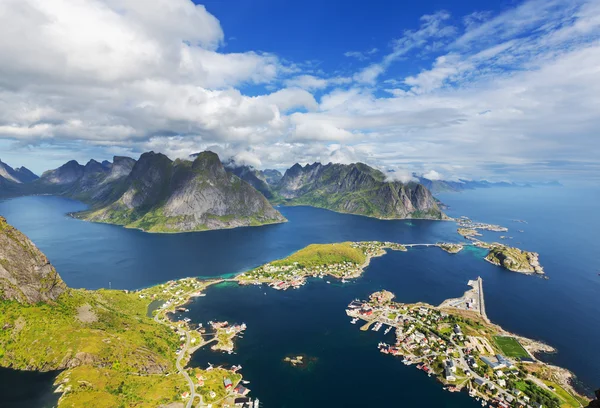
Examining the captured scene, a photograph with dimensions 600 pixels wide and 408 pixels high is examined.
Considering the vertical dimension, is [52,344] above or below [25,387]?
above

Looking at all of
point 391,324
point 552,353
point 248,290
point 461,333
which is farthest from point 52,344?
point 552,353

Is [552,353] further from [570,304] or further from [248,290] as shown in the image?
[248,290]

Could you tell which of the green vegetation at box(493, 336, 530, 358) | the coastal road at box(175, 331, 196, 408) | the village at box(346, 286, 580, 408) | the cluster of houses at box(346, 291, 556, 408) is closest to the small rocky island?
the cluster of houses at box(346, 291, 556, 408)

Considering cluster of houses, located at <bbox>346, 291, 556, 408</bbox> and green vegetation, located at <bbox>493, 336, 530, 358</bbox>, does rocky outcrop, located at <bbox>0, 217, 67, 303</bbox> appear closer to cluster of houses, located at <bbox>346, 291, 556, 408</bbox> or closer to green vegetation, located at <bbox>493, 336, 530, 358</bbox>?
cluster of houses, located at <bbox>346, 291, 556, 408</bbox>

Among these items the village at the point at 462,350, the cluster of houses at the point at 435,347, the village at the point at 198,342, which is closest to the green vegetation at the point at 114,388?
the village at the point at 198,342

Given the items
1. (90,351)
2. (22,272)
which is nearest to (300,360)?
(90,351)

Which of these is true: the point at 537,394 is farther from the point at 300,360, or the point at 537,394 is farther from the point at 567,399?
the point at 300,360
